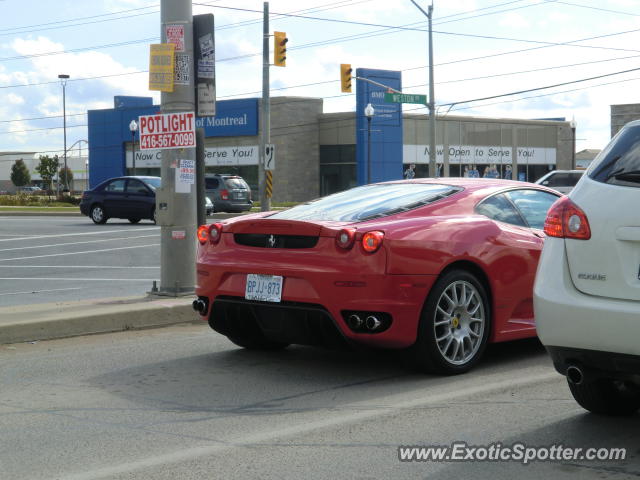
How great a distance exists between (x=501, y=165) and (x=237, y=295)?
196 feet

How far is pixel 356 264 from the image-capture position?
6039 mm

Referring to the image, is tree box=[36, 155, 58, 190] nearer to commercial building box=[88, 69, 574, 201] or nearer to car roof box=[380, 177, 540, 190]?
commercial building box=[88, 69, 574, 201]

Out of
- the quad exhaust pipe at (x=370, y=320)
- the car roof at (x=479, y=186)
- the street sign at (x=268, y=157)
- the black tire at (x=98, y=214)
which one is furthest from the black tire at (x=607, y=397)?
the black tire at (x=98, y=214)

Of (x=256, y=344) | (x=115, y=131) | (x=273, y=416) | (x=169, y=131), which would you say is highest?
(x=115, y=131)

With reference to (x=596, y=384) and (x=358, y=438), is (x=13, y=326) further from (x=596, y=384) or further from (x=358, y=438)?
(x=596, y=384)

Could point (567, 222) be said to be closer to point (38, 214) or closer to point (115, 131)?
point (38, 214)

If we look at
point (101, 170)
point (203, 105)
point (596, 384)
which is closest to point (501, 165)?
point (101, 170)

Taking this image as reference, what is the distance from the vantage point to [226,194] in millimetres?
34875

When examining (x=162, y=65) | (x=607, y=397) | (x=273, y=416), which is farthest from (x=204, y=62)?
(x=607, y=397)

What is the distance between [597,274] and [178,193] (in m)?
6.00

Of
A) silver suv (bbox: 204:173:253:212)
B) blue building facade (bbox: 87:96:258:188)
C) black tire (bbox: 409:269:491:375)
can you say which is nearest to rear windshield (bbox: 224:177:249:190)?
silver suv (bbox: 204:173:253:212)

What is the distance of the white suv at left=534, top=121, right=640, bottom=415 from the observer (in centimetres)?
443

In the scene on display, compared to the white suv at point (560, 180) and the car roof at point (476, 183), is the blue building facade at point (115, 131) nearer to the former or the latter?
the white suv at point (560, 180)

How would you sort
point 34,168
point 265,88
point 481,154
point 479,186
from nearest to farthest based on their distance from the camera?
1. point 479,186
2. point 265,88
3. point 481,154
4. point 34,168
